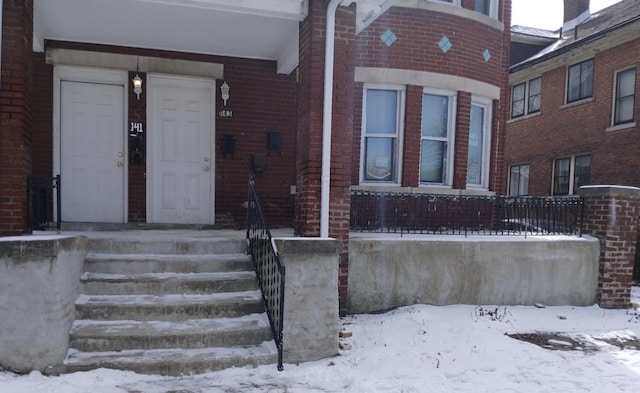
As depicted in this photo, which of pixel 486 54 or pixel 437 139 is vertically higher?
pixel 486 54

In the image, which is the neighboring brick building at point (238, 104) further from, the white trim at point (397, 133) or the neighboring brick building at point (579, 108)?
the neighboring brick building at point (579, 108)

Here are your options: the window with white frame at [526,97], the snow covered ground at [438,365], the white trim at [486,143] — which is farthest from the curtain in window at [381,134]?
the window with white frame at [526,97]

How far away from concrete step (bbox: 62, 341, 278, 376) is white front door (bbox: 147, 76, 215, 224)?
129 inches

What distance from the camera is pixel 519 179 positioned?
15938 millimetres

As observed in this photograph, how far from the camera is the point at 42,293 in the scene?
3.80m

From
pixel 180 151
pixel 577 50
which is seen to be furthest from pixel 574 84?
pixel 180 151

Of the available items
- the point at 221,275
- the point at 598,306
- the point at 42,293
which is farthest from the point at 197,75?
the point at 598,306

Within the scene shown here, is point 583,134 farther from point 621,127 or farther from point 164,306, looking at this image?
point 164,306

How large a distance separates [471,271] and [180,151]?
4713 millimetres

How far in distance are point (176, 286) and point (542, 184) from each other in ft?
43.4

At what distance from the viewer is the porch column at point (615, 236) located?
654 cm

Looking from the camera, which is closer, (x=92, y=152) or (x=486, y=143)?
(x=92, y=152)

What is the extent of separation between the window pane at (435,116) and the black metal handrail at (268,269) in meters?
3.96

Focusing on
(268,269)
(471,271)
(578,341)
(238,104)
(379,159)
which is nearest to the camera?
(268,269)
